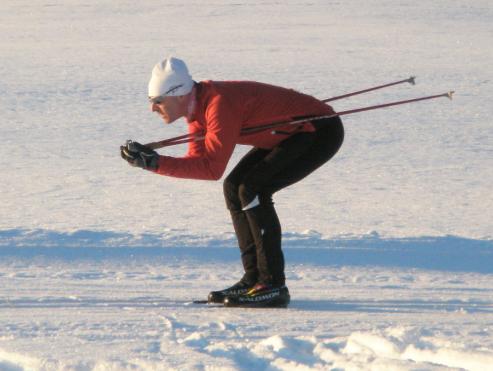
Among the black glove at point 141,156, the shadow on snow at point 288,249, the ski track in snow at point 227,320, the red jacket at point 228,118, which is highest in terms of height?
the red jacket at point 228,118

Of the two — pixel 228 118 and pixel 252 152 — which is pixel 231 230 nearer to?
pixel 252 152

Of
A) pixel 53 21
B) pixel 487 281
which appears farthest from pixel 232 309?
pixel 53 21

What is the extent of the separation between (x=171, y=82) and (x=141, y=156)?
0.33m

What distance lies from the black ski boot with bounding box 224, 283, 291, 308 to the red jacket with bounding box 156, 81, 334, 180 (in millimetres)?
608

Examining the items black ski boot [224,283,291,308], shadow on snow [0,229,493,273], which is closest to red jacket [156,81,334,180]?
black ski boot [224,283,291,308]

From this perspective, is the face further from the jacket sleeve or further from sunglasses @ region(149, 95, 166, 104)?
the jacket sleeve

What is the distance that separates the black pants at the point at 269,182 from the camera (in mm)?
4633

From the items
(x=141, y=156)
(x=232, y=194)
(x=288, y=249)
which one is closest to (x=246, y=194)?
(x=232, y=194)

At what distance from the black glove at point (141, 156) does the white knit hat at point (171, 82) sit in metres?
0.24

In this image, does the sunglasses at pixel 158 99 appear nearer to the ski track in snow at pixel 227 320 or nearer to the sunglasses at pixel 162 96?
the sunglasses at pixel 162 96

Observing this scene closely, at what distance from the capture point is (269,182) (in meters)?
4.65

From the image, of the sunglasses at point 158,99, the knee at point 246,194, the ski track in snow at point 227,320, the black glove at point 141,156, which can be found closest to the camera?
the ski track in snow at point 227,320

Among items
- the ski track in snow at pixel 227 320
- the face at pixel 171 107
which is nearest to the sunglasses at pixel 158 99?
the face at pixel 171 107

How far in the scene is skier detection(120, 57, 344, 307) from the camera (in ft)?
14.4
